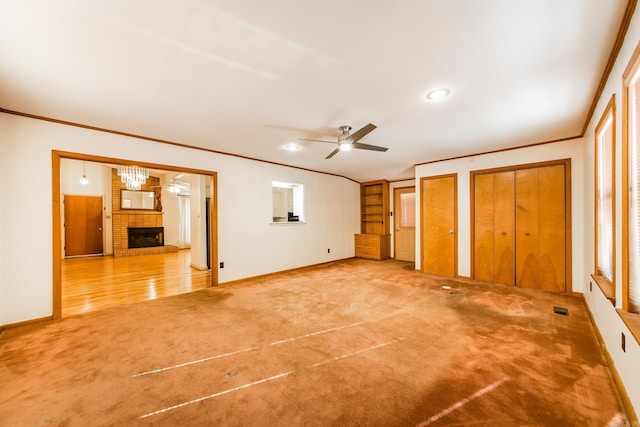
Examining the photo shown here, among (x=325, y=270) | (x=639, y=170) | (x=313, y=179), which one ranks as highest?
(x=313, y=179)

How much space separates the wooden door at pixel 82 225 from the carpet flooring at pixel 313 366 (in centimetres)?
678

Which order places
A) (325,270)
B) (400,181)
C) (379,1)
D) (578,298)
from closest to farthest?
1. (379,1)
2. (578,298)
3. (325,270)
4. (400,181)

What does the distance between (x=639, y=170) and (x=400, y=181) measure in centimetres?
575

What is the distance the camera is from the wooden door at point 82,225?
7.89 meters

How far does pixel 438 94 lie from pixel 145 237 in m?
9.89

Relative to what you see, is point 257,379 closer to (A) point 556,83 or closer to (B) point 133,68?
(B) point 133,68

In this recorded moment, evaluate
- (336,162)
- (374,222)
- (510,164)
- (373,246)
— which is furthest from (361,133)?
(374,222)

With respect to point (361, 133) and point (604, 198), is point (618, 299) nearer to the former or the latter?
point (604, 198)

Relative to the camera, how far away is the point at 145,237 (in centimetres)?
875

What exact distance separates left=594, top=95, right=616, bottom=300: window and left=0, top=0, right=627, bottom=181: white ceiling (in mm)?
406

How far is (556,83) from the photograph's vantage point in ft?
7.57

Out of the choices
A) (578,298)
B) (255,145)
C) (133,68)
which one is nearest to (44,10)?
(133,68)

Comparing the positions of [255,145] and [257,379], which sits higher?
[255,145]

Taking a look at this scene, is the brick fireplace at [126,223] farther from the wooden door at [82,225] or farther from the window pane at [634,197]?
the window pane at [634,197]
